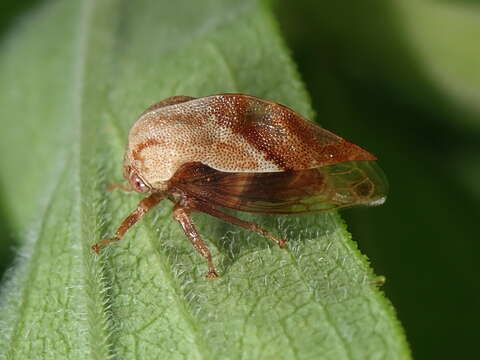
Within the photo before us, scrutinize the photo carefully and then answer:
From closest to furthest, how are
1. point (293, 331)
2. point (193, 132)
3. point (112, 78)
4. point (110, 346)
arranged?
point (293, 331), point (110, 346), point (193, 132), point (112, 78)

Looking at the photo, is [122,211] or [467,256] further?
[467,256]

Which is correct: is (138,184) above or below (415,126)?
above

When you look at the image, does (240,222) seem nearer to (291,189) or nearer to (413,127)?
(291,189)

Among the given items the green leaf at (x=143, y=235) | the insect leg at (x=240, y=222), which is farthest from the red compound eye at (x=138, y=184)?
the insect leg at (x=240, y=222)

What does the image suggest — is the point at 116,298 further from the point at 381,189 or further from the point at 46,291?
the point at 381,189

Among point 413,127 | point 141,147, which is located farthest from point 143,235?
point 413,127

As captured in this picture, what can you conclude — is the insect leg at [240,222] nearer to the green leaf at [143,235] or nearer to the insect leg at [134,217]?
the green leaf at [143,235]

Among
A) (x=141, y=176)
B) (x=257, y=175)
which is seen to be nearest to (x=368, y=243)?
(x=257, y=175)
